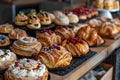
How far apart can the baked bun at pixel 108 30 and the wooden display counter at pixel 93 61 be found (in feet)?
0.22

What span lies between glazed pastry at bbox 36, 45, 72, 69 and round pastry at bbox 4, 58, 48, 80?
0.15 metres

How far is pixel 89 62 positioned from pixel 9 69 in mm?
522

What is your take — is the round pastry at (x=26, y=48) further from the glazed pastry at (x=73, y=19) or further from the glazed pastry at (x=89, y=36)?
the glazed pastry at (x=73, y=19)

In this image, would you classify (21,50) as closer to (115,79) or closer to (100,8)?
(115,79)

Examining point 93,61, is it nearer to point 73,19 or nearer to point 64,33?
point 64,33

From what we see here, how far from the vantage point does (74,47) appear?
136 cm

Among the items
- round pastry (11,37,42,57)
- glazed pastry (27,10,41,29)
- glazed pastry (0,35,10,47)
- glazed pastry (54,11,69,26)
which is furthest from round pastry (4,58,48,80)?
glazed pastry (54,11,69,26)

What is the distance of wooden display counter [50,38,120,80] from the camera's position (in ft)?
3.77

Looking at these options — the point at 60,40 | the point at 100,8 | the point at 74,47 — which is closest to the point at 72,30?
the point at 60,40

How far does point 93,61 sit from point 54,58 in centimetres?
32

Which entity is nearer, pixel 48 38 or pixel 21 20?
pixel 48 38

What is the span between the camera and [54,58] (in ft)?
3.92

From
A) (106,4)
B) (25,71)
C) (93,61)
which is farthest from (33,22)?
(106,4)

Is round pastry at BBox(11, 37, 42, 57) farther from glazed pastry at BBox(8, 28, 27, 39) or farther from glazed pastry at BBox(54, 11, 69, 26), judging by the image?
glazed pastry at BBox(54, 11, 69, 26)
